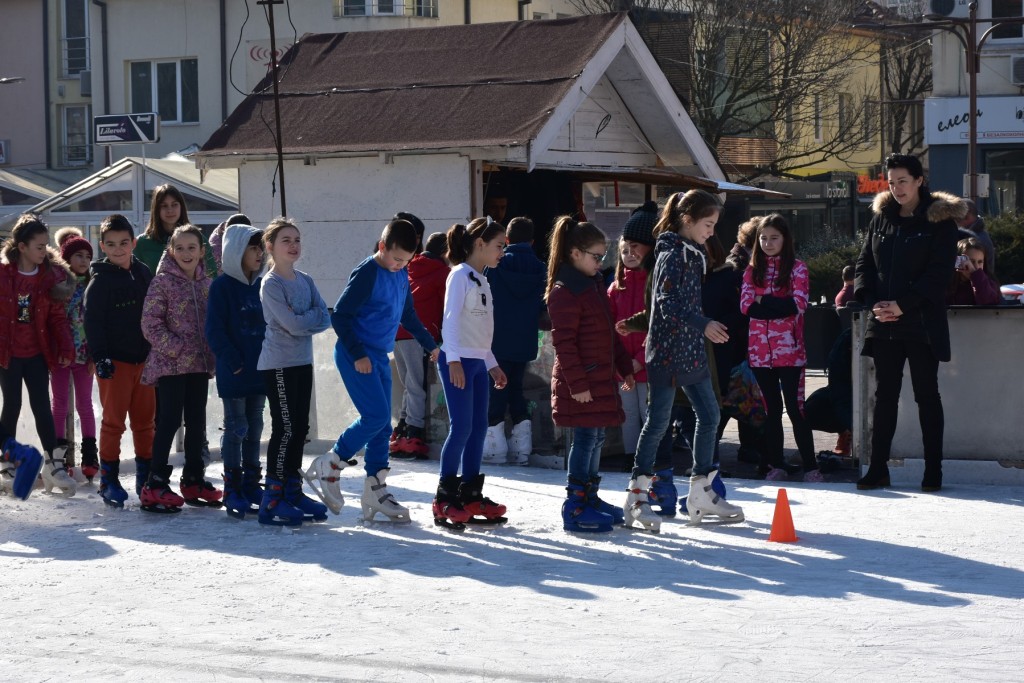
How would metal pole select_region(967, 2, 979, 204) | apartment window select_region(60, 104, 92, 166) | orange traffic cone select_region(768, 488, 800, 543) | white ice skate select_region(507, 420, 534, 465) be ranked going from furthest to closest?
apartment window select_region(60, 104, 92, 166), metal pole select_region(967, 2, 979, 204), white ice skate select_region(507, 420, 534, 465), orange traffic cone select_region(768, 488, 800, 543)

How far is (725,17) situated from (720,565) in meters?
30.9

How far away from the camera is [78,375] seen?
10.2 metres

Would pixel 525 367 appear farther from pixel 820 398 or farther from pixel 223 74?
pixel 223 74

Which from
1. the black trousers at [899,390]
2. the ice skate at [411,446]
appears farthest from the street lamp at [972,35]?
the black trousers at [899,390]

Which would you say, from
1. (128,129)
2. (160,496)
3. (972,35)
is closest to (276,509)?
(160,496)

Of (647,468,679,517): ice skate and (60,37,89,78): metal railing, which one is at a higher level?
(60,37,89,78): metal railing

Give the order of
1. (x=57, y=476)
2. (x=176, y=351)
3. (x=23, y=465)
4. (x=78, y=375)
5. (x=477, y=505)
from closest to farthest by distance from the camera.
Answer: (x=477, y=505)
(x=176, y=351)
(x=23, y=465)
(x=57, y=476)
(x=78, y=375)

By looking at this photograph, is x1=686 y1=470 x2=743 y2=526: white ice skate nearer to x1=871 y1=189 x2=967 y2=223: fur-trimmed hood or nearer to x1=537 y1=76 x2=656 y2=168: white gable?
x1=871 y1=189 x2=967 y2=223: fur-trimmed hood

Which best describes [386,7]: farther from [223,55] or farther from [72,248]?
[72,248]

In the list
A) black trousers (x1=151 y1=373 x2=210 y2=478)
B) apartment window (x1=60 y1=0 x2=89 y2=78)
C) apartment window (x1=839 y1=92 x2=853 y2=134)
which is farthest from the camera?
apartment window (x1=60 y1=0 x2=89 y2=78)

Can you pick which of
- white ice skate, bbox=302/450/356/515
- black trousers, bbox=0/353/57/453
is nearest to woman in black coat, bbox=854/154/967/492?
white ice skate, bbox=302/450/356/515

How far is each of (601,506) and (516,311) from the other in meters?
2.57

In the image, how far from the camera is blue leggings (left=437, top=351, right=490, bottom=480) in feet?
26.5

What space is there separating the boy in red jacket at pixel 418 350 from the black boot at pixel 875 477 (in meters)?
3.13
